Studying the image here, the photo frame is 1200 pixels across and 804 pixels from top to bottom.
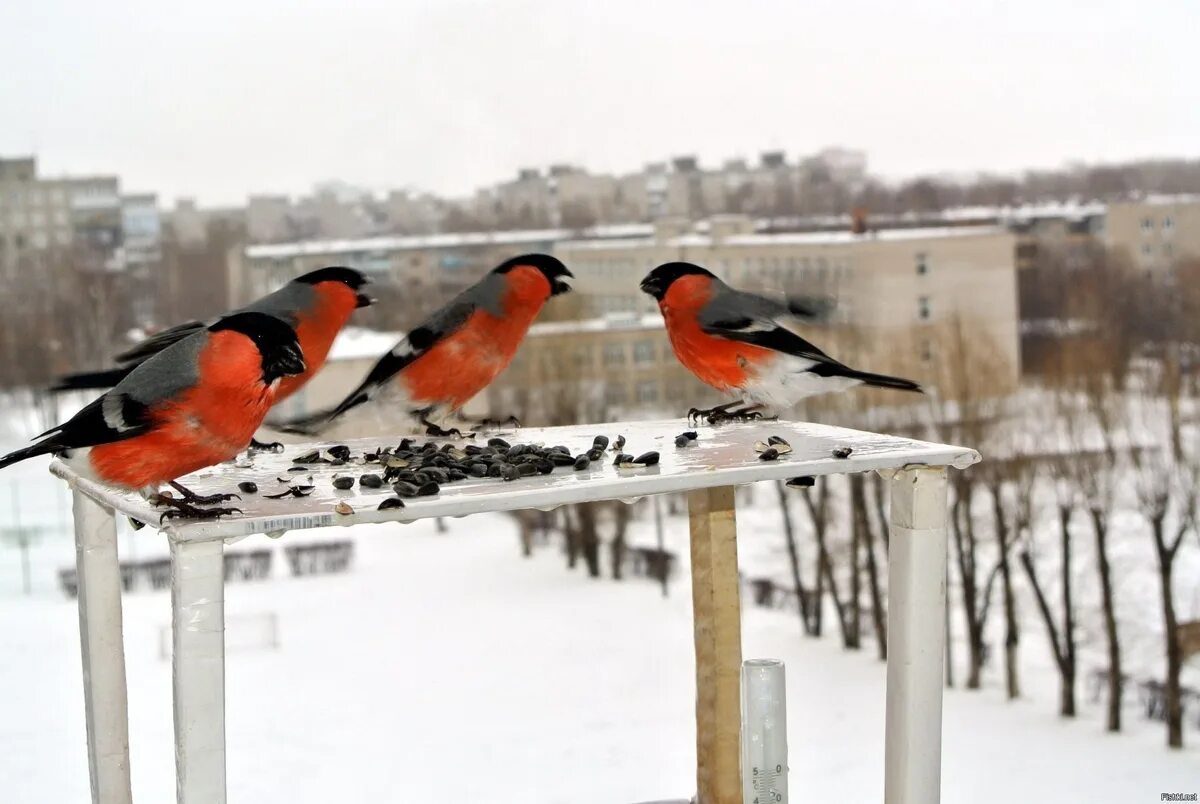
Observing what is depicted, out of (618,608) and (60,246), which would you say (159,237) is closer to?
(60,246)

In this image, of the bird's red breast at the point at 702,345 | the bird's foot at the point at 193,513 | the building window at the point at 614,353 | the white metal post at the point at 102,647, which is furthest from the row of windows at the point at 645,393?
the bird's foot at the point at 193,513

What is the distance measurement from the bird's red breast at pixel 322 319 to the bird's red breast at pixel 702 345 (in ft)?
1.61

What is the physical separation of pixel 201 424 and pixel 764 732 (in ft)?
2.74

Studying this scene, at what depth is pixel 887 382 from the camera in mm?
1713

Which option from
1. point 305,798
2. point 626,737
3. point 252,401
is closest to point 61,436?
point 252,401

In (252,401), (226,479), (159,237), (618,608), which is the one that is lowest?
(618,608)

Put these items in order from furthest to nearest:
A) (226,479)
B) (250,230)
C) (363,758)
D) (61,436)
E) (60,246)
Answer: (60,246) < (250,230) < (363,758) < (226,479) < (61,436)

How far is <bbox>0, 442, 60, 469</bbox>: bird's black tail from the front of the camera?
1.28 metres

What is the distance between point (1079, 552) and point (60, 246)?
688 centimetres

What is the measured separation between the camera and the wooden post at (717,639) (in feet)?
6.07

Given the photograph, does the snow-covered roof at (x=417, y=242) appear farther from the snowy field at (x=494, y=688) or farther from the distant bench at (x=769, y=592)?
the distant bench at (x=769, y=592)

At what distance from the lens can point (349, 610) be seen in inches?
329

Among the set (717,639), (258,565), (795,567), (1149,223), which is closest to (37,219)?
(258,565)

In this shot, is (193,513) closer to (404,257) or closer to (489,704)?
(489,704)
